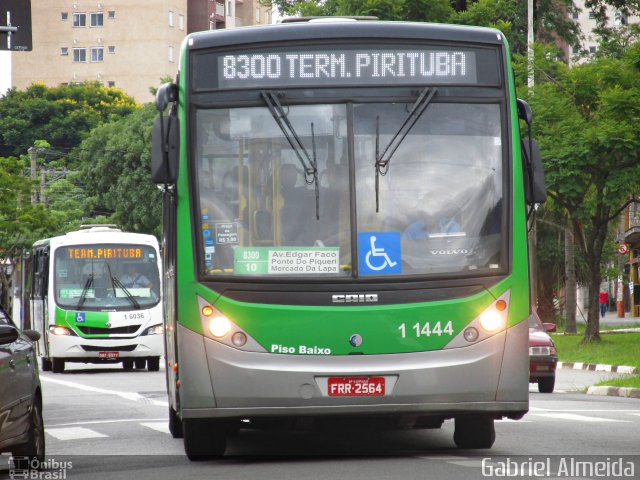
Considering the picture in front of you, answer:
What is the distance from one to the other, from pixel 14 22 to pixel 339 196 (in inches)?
388

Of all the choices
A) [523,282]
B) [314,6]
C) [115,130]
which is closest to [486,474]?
[523,282]

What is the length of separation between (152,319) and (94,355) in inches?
55.0

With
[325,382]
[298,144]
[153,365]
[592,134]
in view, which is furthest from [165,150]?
[592,134]

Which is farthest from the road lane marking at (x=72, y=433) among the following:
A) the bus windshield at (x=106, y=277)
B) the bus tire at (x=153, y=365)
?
the bus tire at (x=153, y=365)

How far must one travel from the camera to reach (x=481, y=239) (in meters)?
11.6

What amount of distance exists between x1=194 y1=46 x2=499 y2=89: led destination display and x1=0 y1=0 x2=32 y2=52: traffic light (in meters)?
8.81

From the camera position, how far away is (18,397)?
36.0ft

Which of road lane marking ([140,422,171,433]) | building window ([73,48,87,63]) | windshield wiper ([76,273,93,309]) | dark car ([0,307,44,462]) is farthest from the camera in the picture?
building window ([73,48,87,63])

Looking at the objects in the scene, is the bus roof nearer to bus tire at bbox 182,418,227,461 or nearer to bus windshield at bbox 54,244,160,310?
bus tire at bbox 182,418,227,461

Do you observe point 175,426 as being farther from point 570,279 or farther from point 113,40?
point 113,40

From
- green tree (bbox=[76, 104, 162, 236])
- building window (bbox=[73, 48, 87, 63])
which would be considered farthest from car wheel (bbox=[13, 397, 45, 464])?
building window (bbox=[73, 48, 87, 63])

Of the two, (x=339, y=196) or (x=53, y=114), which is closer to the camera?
(x=339, y=196)

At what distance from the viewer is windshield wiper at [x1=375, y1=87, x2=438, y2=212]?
453 inches

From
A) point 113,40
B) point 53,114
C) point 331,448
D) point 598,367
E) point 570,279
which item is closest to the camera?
point 331,448
